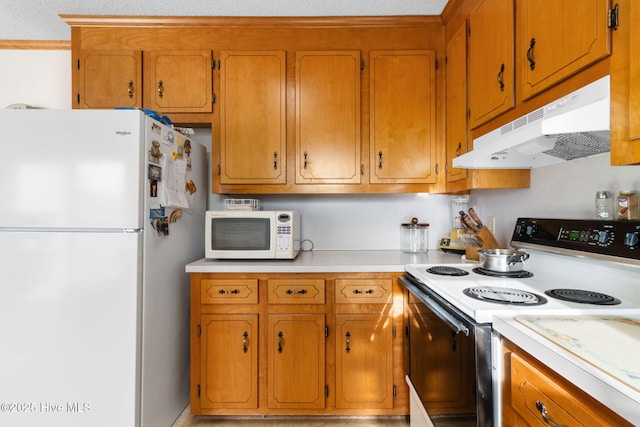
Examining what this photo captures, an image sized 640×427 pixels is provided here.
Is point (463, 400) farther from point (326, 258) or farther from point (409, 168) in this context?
point (409, 168)

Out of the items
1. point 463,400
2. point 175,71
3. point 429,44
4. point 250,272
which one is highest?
point 429,44

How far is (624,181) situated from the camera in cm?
113

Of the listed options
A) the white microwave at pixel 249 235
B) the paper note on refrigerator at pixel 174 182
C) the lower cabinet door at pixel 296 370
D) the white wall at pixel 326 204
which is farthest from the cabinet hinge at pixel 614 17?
the paper note on refrigerator at pixel 174 182

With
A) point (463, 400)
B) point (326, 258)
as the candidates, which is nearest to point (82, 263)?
point (326, 258)

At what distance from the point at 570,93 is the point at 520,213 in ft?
2.85

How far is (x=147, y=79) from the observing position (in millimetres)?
2029

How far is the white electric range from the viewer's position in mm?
941

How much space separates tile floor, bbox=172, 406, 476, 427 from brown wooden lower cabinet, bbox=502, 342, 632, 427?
1105mm

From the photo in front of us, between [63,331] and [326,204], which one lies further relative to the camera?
[326,204]

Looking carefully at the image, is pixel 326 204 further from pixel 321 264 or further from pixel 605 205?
pixel 605 205

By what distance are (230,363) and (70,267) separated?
94 centimetres

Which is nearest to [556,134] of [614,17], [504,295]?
[614,17]

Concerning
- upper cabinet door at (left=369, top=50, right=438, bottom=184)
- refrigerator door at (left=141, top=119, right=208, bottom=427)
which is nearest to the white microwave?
refrigerator door at (left=141, top=119, right=208, bottom=427)

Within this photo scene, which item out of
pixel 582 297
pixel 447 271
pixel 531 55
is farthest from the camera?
pixel 447 271
